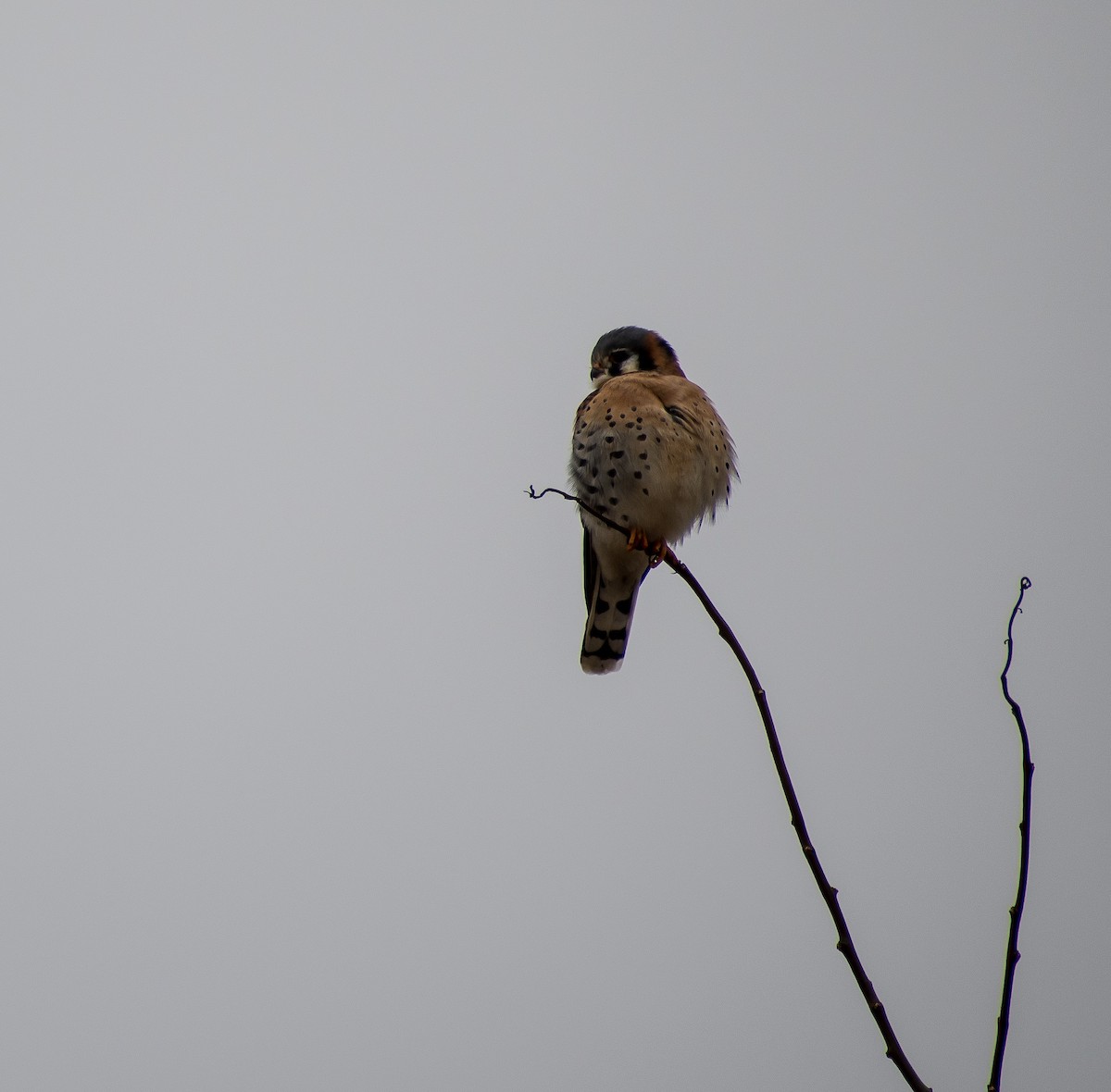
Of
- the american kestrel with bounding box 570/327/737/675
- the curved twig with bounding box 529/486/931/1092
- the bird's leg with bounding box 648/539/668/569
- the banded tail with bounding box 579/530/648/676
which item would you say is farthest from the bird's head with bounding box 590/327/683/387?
the curved twig with bounding box 529/486/931/1092

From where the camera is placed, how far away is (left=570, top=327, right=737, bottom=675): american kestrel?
4363 millimetres

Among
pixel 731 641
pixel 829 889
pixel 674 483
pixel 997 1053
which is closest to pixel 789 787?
pixel 829 889

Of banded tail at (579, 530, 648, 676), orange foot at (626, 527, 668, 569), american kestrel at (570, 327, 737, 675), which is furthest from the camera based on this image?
banded tail at (579, 530, 648, 676)

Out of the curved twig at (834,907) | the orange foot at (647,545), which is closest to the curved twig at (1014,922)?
the curved twig at (834,907)

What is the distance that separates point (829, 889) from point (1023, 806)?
301 mm

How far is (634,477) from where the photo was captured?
4.35 meters

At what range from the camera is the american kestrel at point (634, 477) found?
4.36m

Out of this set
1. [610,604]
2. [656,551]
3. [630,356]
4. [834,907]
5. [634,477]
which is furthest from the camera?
[630,356]

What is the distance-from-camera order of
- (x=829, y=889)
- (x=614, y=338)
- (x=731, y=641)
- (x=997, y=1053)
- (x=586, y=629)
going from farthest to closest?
(x=614, y=338), (x=586, y=629), (x=731, y=641), (x=829, y=889), (x=997, y=1053)

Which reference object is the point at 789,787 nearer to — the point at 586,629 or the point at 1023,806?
the point at 1023,806

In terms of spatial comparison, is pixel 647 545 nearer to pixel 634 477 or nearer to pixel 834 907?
pixel 634 477

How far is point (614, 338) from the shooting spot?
5.04 metres

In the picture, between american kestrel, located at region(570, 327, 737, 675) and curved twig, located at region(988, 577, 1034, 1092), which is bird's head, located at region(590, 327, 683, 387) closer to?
american kestrel, located at region(570, 327, 737, 675)


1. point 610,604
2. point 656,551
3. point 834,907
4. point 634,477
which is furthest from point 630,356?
point 834,907
